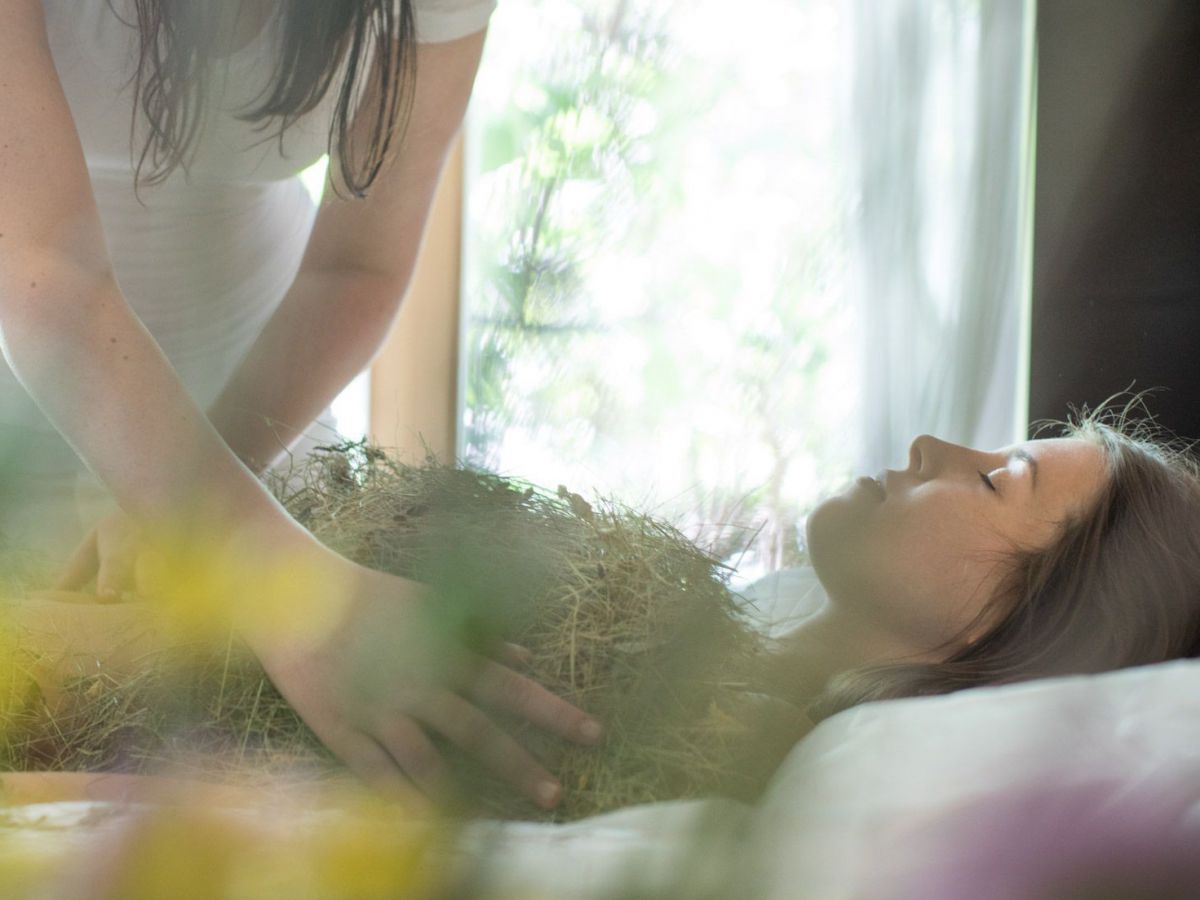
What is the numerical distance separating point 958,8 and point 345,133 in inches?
43.8

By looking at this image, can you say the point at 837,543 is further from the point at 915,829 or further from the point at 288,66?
the point at 915,829

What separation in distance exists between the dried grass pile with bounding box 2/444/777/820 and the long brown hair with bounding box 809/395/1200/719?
0.14 metres

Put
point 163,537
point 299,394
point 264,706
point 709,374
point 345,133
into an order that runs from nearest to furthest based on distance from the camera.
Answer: point 163,537 < point 264,706 < point 345,133 < point 299,394 < point 709,374

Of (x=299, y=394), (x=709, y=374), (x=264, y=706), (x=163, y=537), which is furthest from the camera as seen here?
(x=709, y=374)

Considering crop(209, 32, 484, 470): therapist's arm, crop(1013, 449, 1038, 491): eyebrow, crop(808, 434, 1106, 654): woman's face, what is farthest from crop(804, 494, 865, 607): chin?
crop(209, 32, 484, 470): therapist's arm

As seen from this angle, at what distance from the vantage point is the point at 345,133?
0.66 meters

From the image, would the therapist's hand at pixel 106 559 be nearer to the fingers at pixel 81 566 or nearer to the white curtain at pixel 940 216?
the fingers at pixel 81 566

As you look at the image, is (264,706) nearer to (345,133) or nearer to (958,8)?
(345,133)

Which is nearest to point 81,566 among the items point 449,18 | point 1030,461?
point 449,18

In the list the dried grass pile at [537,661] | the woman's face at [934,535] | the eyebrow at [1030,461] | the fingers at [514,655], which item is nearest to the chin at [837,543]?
the woman's face at [934,535]

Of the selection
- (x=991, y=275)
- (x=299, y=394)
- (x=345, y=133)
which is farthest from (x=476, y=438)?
(x=991, y=275)

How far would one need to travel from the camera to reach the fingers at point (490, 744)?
0.97ft

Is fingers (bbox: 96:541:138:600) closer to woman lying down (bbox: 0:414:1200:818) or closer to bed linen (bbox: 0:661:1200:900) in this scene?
woman lying down (bbox: 0:414:1200:818)

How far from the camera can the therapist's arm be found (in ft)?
2.49
